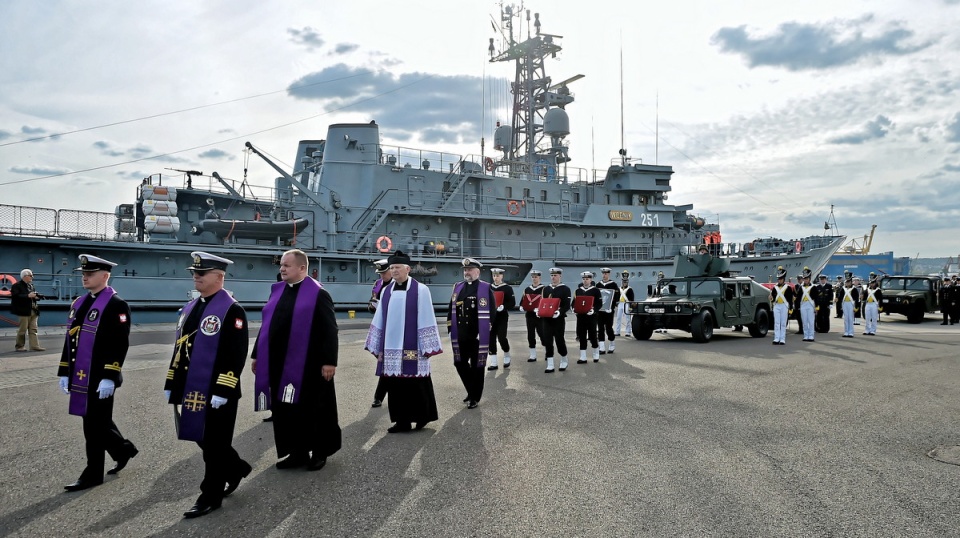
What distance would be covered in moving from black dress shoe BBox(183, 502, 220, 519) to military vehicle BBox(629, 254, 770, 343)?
1245 cm

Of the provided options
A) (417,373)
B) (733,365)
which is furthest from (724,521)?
(733,365)

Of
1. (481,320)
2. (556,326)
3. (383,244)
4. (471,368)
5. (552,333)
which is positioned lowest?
(471,368)

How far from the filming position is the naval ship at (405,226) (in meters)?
18.6

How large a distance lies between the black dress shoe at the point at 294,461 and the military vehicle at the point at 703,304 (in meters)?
11.5

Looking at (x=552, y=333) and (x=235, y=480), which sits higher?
(x=552, y=333)

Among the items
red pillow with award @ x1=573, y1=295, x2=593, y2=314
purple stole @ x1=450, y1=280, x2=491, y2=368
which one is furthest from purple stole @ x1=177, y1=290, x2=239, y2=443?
red pillow with award @ x1=573, y1=295, x2=593, y2=314

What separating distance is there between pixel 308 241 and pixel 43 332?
855cm

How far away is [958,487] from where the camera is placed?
13.2 feet

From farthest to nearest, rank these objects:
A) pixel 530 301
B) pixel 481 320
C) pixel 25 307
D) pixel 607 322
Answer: pixel 607 322 < pixel 25 307 < pixel 530 301 < pixel 481 320

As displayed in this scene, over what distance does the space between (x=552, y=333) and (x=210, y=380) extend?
22.7 feet

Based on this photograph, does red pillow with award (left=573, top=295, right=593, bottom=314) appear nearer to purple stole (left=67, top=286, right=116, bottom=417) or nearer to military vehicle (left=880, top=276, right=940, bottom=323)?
purple stole (left=67, top=286, right=116, bottom=417)

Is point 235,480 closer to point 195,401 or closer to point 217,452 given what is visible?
point 217,452

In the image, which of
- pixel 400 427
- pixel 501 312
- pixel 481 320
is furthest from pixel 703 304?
pixel 400 427

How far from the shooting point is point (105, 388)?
4.16 m
